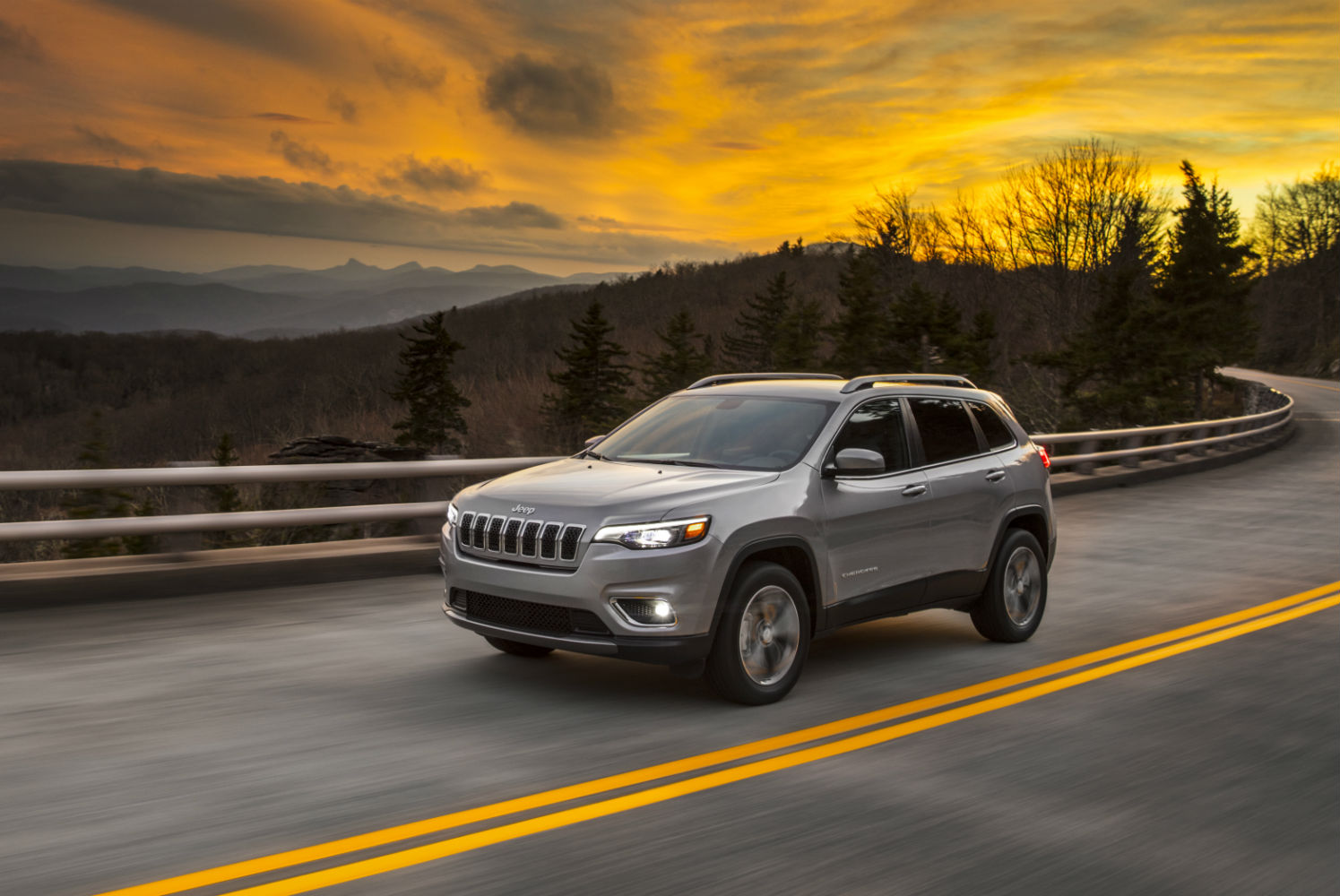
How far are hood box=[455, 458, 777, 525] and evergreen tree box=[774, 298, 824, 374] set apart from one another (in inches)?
1928

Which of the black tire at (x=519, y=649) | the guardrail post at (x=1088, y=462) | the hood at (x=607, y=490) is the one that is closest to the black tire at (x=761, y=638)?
the hood at (x=607, y=490)

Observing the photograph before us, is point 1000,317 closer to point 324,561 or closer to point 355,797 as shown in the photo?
point 324,561

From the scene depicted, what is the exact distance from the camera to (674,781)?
5.07 meters

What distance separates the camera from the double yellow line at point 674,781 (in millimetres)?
3977

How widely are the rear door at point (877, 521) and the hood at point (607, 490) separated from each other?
1.75 ft

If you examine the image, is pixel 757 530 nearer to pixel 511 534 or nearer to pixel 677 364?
pixel 511 534

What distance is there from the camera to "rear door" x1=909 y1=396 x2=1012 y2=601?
295 inches

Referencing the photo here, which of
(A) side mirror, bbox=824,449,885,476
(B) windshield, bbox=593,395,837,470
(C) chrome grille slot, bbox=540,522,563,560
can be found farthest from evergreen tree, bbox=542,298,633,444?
(C) chrome grille slot, bbox=540,522,563,560

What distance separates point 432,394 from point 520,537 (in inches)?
2099

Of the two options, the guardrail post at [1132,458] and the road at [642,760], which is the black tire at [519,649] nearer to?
the road at [642,760]

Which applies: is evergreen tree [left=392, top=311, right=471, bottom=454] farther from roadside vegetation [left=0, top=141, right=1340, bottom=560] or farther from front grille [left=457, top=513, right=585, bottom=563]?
front grille [left=457, top=513, right=585, bottom=563]

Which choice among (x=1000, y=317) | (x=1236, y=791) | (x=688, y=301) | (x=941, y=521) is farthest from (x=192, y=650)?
(x=688, y=301)

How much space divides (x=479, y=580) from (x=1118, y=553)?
8788mm


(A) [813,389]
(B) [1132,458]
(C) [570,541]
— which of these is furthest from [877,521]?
(B) [1132,458]
